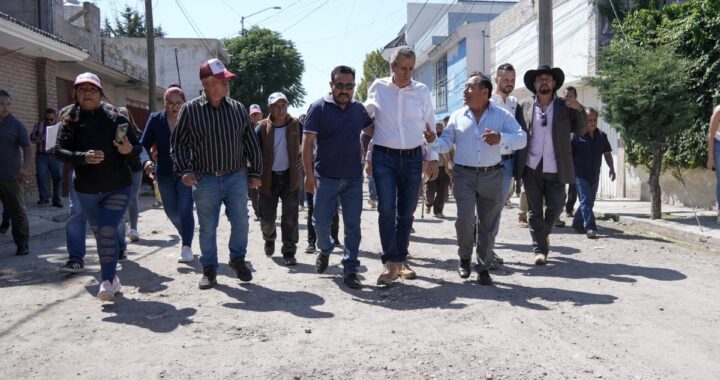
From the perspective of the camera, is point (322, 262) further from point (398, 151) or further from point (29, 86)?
point (29, 86)

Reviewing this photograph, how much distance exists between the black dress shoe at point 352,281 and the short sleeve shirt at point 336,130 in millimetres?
860

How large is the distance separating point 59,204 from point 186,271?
7377 millimetres

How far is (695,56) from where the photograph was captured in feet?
35.2

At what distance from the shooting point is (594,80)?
9773mm

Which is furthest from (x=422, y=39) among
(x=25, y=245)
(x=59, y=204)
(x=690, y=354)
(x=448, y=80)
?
(x=690, y=354)

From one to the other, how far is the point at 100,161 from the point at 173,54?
118 feet

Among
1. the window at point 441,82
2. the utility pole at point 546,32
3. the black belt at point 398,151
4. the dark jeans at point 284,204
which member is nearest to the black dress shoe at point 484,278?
the black belt at point 398,151

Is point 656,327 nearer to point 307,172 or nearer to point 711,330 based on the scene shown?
point 711,330

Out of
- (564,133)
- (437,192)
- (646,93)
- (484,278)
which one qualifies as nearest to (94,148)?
(484,278)

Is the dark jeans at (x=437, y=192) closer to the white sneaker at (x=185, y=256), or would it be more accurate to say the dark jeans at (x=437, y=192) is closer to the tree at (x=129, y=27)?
the white sneaker at (x=185, y=256)

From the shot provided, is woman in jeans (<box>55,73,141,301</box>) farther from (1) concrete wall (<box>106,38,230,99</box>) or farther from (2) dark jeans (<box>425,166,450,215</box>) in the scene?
(1) concrete wall (<box>106,38,230,99</box>)

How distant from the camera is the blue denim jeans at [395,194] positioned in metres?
5.69

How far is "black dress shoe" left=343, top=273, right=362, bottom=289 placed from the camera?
5.68 meters

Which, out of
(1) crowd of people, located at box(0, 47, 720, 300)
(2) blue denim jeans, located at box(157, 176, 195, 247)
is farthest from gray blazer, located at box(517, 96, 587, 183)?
(2) blue denim jeans, located at box(157, 176, 195, 247)
